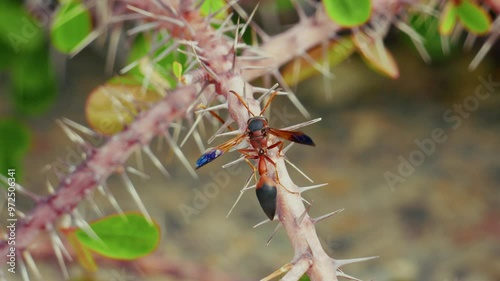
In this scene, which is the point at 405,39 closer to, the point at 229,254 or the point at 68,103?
the point at 229,254

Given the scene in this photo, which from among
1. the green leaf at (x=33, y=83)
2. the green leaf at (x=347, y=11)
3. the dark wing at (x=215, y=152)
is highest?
the green leaf at (x=33, y=83)

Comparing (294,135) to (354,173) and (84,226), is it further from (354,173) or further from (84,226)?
(354,173)

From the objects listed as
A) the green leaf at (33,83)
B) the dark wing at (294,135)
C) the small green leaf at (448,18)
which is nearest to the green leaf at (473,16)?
the small green leaf at (448,18)

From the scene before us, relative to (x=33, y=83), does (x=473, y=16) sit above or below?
below

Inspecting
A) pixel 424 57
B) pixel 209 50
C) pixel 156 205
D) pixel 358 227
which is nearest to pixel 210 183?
pixel 156 205

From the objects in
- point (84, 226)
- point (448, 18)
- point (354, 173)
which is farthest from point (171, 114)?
point (354, 173)

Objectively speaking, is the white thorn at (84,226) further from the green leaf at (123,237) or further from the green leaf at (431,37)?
the green leaf at (431,37)
